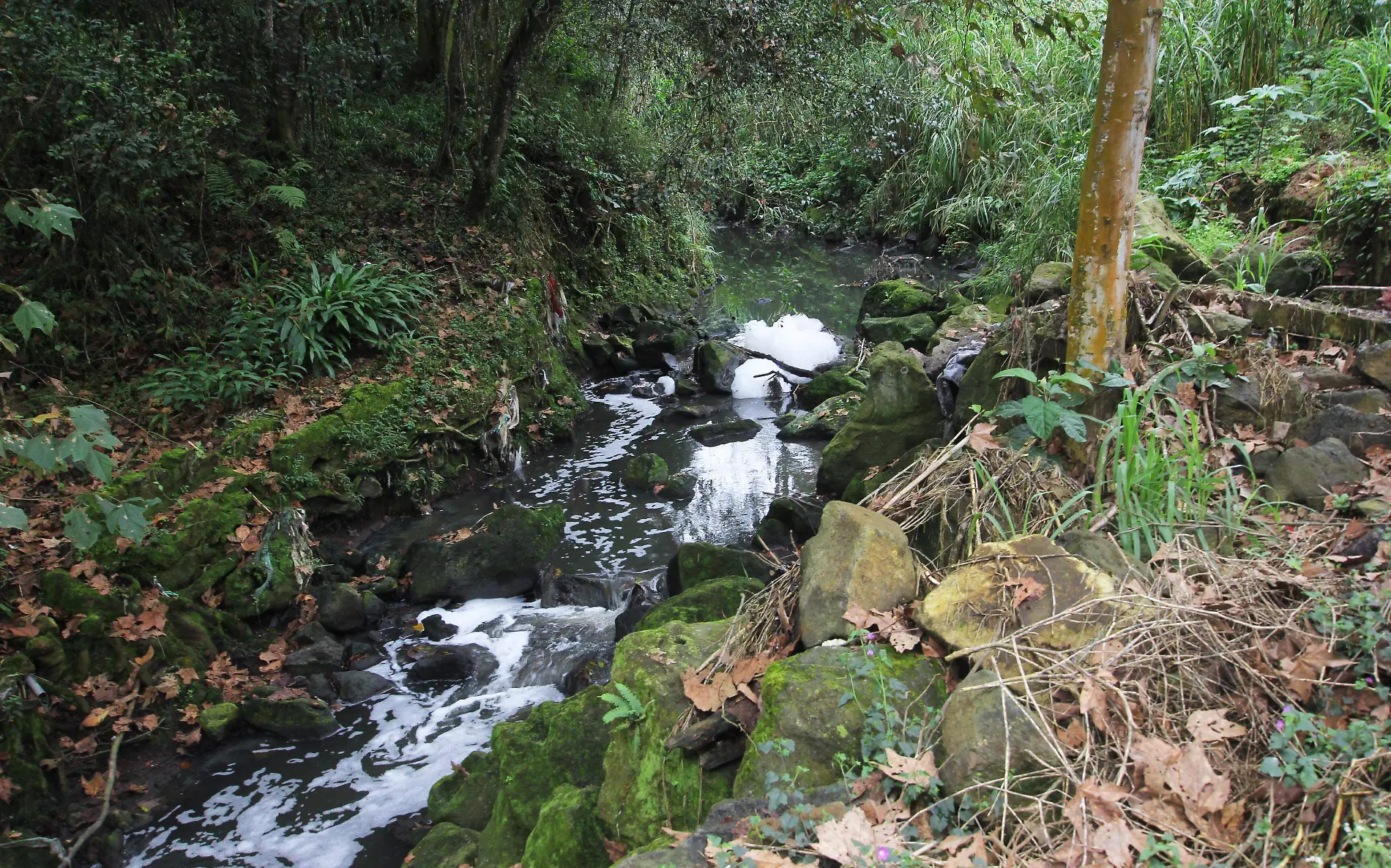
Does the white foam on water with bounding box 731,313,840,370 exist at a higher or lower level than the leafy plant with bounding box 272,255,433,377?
lower

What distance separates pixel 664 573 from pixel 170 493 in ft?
11.8

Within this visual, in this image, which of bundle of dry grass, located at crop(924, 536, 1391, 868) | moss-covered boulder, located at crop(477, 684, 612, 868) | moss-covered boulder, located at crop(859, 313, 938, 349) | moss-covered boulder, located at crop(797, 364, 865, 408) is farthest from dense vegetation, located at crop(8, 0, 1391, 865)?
moss-covered boulder, located at crop(477, 684, 612, 868)

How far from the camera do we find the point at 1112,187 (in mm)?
3584

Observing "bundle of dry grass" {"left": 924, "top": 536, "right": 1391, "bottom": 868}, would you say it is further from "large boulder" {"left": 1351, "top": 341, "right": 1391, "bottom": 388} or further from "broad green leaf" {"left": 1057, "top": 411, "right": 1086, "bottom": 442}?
"large boulder" {"left": 1351, "top": 341, "right": 1391, "bottom": 388}

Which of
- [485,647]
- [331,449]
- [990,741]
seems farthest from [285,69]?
[990,741]

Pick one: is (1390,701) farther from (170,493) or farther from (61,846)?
(170,493)

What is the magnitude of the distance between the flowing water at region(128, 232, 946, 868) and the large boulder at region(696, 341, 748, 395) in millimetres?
230

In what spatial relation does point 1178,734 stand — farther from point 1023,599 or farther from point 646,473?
point 646,473

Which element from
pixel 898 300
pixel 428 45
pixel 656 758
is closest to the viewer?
pixel 656 758

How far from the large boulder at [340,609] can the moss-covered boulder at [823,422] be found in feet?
16.6

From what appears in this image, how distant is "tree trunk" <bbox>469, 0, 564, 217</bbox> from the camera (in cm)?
845

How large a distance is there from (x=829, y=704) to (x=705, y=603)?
2.18 metres

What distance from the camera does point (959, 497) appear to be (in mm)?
3676

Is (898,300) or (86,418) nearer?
(86,418)
